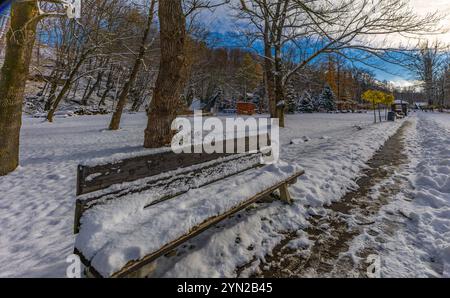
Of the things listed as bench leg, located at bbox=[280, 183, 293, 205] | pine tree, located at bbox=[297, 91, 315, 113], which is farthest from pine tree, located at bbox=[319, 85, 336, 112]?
bench leg, located at bbox=[280, 183, 293, 205]

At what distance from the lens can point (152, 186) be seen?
8.10ft

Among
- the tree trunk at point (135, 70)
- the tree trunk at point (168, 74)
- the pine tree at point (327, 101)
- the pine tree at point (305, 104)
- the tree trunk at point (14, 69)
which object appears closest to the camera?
the tree trunk at point (14, 69)

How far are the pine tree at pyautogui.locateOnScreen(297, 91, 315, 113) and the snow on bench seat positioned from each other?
47.9 m

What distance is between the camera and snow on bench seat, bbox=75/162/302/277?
5.34ft

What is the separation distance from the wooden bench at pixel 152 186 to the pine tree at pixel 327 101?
166 feet

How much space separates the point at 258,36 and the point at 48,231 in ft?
37.8

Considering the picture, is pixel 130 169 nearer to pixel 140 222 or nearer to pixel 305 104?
pixel 140 222

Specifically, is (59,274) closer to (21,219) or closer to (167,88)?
(21,219)

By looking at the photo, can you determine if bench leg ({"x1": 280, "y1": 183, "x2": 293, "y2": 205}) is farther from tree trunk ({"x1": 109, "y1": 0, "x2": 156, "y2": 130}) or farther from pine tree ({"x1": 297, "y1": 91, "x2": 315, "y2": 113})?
pine tree ({"x1": 297, "y1": 91, "x2": 315, "y2": 113})

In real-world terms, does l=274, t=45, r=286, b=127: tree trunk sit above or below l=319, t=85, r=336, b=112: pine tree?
below

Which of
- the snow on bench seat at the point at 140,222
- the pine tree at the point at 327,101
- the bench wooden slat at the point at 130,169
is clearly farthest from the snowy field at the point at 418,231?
the pine tree at the point at 327,101

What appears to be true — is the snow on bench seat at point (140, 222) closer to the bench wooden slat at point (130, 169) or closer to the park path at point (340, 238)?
the bench wooden slat at point (130, 169)

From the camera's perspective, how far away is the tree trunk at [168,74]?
5047 millimetres

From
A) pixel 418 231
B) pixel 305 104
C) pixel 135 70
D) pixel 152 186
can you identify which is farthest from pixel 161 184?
pixel 305 104
